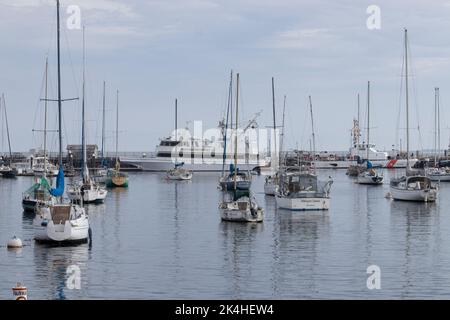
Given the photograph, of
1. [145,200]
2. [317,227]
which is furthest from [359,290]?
[145,200]

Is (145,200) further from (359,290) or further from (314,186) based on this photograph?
(359,290)

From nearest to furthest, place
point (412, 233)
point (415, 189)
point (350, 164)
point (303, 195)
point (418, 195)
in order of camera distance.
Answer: point (412, 233)
point (303, 195)
point (418, 195)
point (415, 189)
point (350, 164)

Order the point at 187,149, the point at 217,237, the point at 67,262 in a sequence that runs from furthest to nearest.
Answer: the point at 187,149 → the point at 217,237 → the point at 67,262

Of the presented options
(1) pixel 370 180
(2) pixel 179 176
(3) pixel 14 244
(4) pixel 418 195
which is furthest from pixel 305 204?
(2) pixel 179 176

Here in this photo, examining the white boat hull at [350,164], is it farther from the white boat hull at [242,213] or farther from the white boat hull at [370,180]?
the white boat hull at [242,213]

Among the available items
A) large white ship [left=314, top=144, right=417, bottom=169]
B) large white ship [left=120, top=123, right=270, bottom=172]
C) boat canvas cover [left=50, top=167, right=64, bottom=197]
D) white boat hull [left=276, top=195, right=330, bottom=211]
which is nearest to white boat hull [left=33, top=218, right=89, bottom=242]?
boat canvas cover [left=50, top=167, right=64, bottom=197]

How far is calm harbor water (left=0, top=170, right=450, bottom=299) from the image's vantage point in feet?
101

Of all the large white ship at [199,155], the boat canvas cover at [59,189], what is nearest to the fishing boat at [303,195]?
the boat canvas cover at [59,189]

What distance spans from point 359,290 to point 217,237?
17.1 meters

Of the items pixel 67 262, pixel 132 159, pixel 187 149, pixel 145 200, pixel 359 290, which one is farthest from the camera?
pixel 132 159

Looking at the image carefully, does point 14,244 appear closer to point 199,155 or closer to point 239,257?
point 239,257

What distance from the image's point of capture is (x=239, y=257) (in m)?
38.9

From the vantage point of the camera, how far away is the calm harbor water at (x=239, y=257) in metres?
30.7

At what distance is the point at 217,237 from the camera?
46781 millimetres
